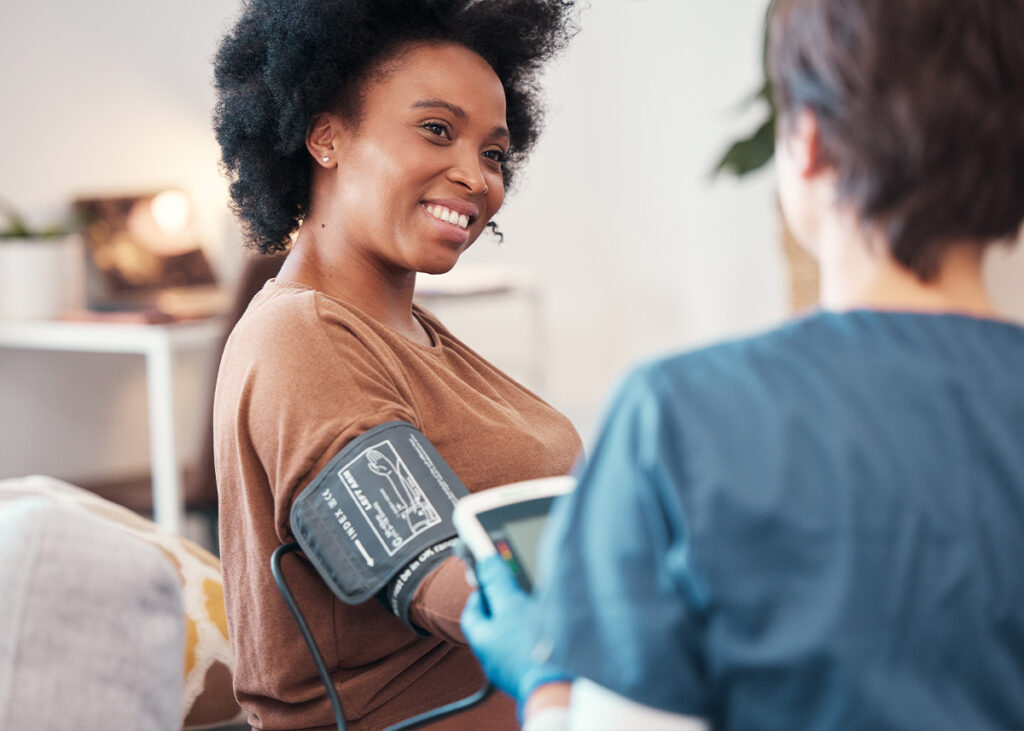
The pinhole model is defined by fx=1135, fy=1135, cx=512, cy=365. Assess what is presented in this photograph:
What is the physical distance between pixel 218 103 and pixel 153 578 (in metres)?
0.58

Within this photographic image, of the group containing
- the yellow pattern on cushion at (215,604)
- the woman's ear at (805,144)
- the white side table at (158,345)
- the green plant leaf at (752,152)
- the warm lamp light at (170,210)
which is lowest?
the white side table at (158,345)

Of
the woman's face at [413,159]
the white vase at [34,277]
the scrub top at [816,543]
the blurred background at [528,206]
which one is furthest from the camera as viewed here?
the blurred background at [528,206]

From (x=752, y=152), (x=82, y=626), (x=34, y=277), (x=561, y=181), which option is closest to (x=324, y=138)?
(x=82, y=626)

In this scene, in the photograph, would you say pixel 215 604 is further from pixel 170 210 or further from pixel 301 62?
pixel 170 210

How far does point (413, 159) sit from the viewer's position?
116 cm

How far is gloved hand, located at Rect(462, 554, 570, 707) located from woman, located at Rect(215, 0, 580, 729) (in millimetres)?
88

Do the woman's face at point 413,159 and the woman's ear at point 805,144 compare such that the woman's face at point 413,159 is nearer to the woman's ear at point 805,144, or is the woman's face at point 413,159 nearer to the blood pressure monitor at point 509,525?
the blood pressure monitor at point 509,525

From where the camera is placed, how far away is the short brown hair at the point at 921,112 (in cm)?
58

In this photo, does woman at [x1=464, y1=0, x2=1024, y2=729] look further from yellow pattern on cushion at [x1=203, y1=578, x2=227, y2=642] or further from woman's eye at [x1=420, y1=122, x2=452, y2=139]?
yellow pattern on cushion at [x1=203, y1=578, x2=227, y2=642]

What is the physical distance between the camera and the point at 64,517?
948mm

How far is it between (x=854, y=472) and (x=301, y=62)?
32.5 inches

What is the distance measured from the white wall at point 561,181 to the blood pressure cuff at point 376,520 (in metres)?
2.61

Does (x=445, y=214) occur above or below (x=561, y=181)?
above

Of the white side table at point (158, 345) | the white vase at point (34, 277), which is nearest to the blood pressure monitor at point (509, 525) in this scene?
the white side table at point (158, 345)
